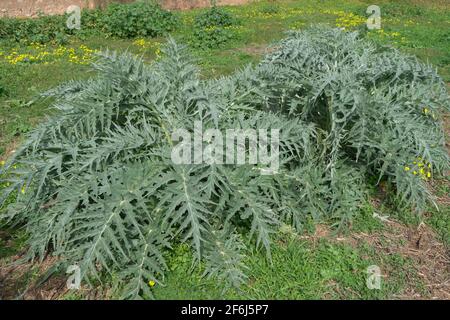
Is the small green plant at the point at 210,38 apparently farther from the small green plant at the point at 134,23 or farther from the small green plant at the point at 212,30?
the small green plant at the point at 134,23

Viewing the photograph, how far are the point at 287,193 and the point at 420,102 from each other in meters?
1.21

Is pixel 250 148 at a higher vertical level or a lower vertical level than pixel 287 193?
higher

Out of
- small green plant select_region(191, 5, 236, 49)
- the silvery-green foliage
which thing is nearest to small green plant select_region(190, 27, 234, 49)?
small green plant select_region(191, 5, 236, 49)

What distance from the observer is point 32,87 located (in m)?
5.80

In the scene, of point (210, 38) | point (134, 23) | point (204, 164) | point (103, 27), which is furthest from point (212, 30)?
point (204, 164)

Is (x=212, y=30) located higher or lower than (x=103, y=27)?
lower

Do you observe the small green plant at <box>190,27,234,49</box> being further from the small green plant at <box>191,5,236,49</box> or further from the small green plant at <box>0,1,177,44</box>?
the small green plant at <box>0,1,177,44</box>

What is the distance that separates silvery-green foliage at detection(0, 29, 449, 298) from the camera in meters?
2.40

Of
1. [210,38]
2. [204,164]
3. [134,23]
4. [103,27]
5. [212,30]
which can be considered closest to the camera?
[204,164]

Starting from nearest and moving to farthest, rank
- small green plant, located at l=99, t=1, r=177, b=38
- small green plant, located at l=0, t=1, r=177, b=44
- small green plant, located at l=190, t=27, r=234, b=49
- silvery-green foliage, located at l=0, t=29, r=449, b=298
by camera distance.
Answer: silvery-green foliage, located at l=0, t=29, r=449, b=298 → small green plant, located at l=190, t=27, r=234, b=49 → small green plant, located at l=0, t=1, r=177, b=44 → small green plant, located at l=99, t=1, r=177, b=38

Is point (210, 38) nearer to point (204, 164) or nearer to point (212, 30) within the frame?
point (212, 30)

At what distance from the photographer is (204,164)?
2475 mm

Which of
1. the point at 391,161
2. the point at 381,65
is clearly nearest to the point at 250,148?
the point at 391,161
